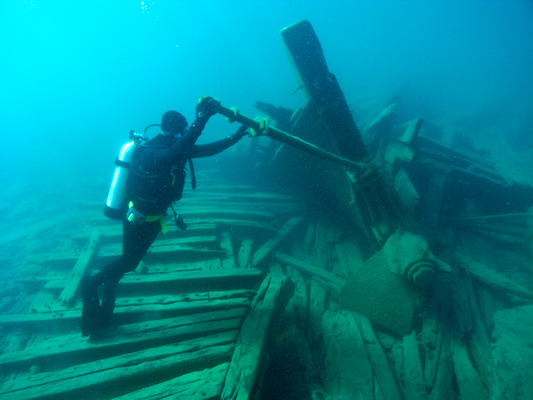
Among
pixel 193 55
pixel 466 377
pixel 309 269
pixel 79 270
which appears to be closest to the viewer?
pixel 466 377

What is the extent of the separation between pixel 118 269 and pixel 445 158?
300 inches

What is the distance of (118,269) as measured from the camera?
3277 millimetres

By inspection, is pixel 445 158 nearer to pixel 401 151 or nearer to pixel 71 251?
pixel 401 151

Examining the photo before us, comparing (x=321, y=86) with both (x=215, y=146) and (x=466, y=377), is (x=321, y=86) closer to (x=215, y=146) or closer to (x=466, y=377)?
(x=215, y=146)

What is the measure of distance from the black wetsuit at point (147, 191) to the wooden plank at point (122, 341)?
0.22 metres

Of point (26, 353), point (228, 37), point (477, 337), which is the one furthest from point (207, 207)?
point (228, 37)

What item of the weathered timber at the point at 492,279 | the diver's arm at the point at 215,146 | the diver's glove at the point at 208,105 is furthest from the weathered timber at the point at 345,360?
the diver's glove at the point at 208,105

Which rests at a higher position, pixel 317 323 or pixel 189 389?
pixel 189 389

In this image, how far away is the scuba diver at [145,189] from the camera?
9.09 feet

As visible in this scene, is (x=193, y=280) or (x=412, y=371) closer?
(x=412, y=371)

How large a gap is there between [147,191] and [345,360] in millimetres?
3198

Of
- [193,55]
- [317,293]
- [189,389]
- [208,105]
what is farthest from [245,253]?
[193,55]

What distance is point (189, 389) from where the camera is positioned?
2.33 m

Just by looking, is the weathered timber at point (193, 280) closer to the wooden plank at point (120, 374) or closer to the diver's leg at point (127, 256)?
the diver's leg at point (127, 256)
